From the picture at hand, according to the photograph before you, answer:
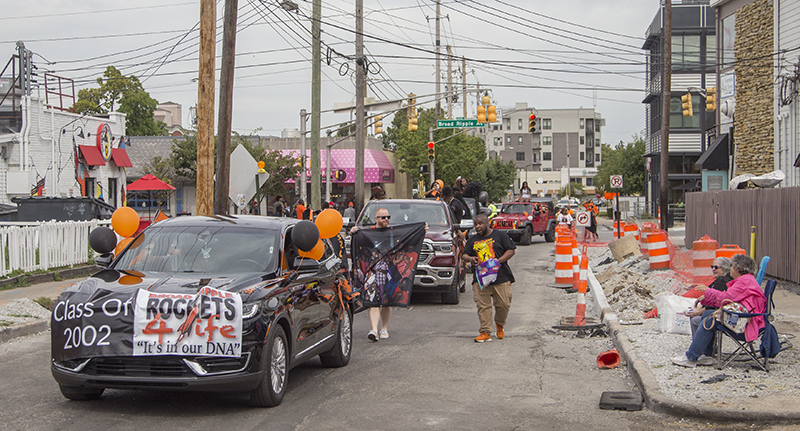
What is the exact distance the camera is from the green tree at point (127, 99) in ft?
198

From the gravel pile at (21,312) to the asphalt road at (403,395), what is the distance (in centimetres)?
63

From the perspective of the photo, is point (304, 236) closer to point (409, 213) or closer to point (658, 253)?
point (409, 213)

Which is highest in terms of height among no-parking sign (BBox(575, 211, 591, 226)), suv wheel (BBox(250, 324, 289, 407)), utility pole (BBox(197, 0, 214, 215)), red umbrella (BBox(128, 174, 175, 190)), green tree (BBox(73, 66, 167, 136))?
green tree (BBox(73, 66, 167, 136))

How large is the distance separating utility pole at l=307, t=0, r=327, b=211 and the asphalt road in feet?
37.7

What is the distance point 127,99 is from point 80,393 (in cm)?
6017

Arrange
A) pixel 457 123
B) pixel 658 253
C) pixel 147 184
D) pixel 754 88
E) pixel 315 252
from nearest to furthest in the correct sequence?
1. pixel 315 252
2. pixel 658 253
3. pixel 147 184
4. pixel 754 88
5. pixel 457 123

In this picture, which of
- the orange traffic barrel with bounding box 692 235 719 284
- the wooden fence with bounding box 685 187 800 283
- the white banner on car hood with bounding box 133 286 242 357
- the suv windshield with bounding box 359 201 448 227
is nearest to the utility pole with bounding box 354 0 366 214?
the suv windshield with bounding box 359 201 448 227

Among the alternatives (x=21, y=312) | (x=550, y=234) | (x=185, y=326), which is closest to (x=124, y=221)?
(x=185, y=326)

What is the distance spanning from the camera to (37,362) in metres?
9.11

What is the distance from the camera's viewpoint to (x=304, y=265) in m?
7.67

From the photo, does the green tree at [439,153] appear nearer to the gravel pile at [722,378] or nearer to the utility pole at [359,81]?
the utility pole at [359,81]

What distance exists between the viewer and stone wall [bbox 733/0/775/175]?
86.0ft

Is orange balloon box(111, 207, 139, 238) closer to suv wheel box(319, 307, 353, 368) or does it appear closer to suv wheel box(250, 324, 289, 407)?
suv wheel box(319, 307, 353, 368)

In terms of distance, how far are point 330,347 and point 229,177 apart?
26.4 feet
